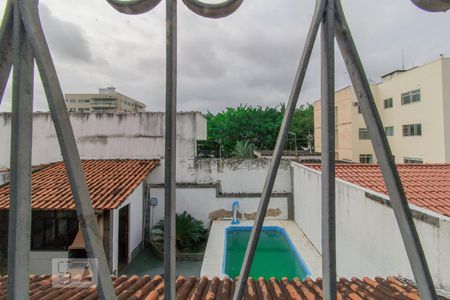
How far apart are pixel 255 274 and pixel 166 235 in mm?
9343

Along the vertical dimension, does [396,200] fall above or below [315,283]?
above

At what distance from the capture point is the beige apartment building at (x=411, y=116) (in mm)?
21781

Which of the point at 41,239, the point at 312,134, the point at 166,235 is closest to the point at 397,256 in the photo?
the point at 166,235

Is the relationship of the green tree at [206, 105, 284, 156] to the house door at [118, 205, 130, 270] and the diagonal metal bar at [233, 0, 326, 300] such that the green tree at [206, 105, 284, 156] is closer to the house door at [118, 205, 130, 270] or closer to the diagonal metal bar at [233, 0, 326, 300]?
the house door at [118, 205, 130, 270]

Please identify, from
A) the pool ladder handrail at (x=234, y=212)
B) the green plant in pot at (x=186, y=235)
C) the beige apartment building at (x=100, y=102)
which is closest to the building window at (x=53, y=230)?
the green plant in pot at (x=186, y=235)

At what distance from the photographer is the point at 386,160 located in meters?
1.39

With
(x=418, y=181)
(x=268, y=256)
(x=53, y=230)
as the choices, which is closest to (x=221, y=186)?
(x=268, y=256)

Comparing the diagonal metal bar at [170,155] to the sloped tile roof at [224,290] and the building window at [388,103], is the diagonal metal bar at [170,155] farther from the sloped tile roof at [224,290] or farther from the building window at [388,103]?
the building window at [388,103]

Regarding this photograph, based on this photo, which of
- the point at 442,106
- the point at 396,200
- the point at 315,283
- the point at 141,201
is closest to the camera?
the point at 396,200

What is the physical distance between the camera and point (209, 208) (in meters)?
14.0

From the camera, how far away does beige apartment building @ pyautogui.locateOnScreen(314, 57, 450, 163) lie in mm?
21781

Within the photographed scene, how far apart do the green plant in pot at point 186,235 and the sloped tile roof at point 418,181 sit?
21.4 ft

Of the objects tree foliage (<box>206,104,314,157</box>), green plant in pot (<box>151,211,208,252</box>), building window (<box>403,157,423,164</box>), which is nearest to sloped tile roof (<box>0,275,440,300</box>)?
green plant in pot (<box>151,211,208,252</box>)

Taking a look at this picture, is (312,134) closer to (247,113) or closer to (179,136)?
(247,113)
